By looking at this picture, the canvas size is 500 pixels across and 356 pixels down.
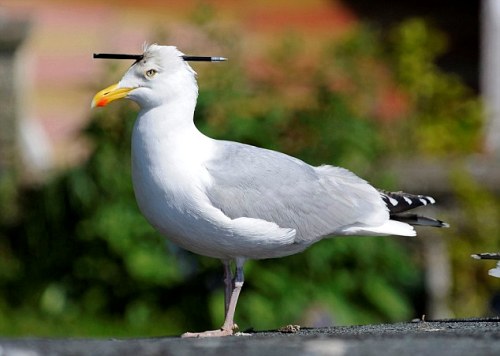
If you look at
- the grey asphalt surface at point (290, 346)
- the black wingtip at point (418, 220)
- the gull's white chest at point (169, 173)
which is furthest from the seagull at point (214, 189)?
the grey asphalt surface at point (290, 346)

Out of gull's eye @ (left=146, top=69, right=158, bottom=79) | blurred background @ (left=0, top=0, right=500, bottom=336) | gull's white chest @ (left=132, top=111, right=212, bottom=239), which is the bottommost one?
blurred background @ (left=0, top=0, right=500, bottom=336)

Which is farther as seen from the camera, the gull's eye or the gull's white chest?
the gull's eye

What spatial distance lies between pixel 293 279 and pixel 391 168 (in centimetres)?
108

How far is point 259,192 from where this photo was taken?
15.7 ft

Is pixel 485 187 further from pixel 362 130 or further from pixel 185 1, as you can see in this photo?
pixel 185 1

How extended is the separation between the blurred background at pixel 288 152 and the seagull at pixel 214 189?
7.81 ft

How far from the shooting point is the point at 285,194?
4.86 m

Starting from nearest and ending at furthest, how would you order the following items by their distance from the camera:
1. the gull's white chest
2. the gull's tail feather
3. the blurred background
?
the gull's white chest, the gull's tail feather, the blurred background

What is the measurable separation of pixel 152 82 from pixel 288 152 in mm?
3412

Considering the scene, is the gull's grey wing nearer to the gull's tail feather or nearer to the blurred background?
the gull's tail feather

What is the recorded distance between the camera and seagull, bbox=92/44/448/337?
4555 mm

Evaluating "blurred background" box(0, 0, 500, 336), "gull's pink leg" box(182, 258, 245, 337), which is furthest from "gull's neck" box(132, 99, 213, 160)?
"blurred background" box(0, 0, 500, 336)

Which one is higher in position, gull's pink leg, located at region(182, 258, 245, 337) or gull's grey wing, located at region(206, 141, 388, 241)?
gull's grey wing, located at region(206, 141, 388, 241)

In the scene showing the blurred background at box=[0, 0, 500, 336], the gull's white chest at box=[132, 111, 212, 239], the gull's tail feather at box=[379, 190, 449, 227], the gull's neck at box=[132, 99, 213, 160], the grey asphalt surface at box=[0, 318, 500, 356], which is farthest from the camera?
the blurred background at box=[0, 0, 500, 336]
